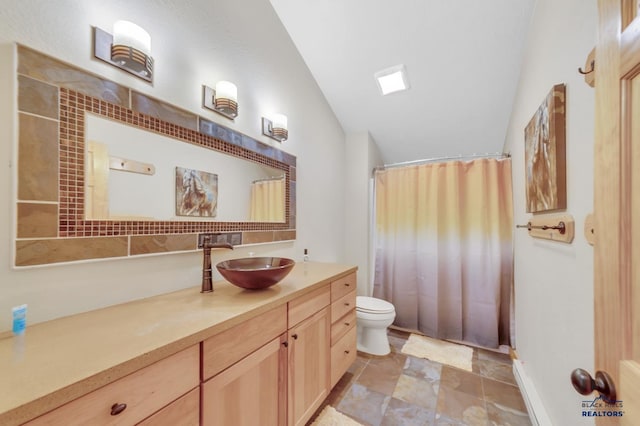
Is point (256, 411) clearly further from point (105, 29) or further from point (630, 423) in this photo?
point (105, 29)

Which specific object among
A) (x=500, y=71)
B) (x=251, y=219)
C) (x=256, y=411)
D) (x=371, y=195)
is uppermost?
(x=500, y=71)

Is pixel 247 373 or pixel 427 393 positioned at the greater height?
pixel 247 373

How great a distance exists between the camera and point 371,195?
9.41 feet

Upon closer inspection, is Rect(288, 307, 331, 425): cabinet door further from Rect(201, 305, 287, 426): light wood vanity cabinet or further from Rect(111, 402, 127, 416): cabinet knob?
Rect(111, 402, 127, 416): cabinet knob

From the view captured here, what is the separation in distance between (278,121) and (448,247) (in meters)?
2.01

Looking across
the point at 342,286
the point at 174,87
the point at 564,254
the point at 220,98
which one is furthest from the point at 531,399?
the point at 174,87

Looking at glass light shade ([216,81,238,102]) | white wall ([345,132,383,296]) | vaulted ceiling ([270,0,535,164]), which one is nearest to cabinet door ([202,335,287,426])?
glass light shade ([216,81,238,102])

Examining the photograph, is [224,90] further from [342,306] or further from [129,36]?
[342,306]

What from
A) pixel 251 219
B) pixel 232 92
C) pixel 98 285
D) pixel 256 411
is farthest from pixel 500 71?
pixel 98 285

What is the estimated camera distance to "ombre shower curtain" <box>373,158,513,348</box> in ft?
7.52

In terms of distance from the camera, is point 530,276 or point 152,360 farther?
point 530,276

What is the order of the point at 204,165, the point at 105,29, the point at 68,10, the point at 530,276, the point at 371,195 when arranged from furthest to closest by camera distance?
the point at 371,195, the point at 530,276, the point at 204,165, the point at 105,29, the point at 68,10

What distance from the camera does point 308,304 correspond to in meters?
1.34

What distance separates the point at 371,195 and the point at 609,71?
7.60 ft
